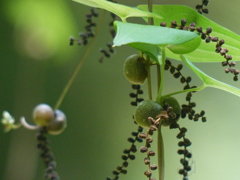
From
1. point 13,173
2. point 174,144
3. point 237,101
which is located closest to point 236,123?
point 237,101

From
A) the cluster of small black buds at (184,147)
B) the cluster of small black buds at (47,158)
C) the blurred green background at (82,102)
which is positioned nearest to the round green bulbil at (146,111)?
the cluster of small black buds at (184,147)

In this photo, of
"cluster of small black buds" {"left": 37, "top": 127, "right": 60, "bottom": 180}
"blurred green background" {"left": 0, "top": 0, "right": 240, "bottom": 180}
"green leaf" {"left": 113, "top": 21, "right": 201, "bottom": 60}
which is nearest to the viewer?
"green leaf" {"left": 113, "top": 21, "right": 201, "bottom": 60}

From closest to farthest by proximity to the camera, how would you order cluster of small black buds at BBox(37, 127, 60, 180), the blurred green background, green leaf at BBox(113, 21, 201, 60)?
green leaf at BBox(113, 21, 201, 60) → cluster of small black buds at BBox(37, 127, 60, 180) → the blurred green background

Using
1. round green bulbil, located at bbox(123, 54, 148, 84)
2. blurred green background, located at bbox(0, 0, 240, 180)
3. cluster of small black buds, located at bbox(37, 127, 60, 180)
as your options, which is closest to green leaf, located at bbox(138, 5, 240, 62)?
round green bulbil, located at bbox(123, 54, 148, 84)

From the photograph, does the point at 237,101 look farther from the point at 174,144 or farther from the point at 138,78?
the point at 138,78

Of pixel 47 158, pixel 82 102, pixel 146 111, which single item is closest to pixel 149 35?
pixel 146 111

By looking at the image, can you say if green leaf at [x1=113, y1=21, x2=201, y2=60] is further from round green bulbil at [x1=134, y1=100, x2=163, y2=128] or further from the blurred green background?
the blurred green background

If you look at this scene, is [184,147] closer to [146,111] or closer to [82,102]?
[146,111]
